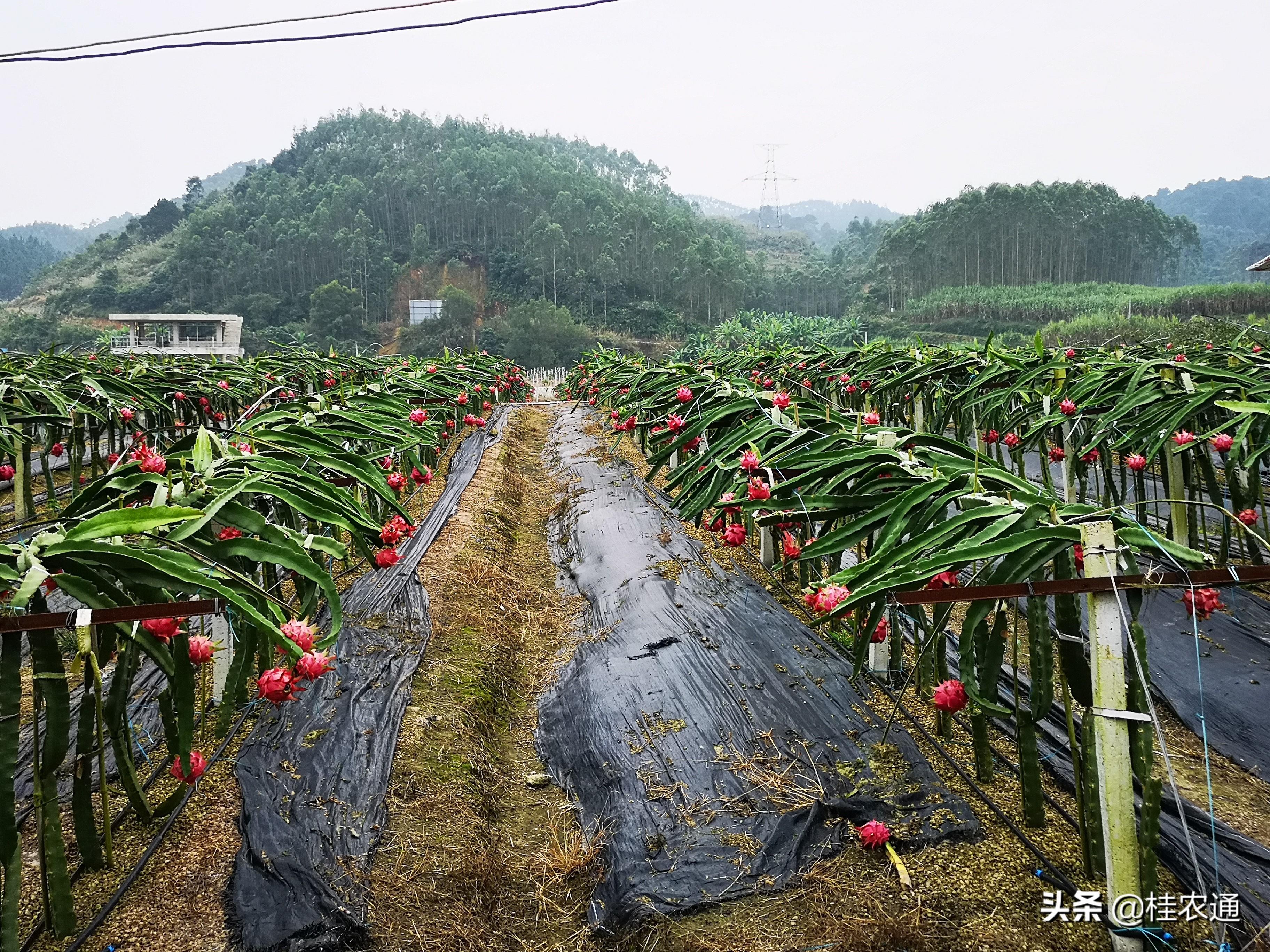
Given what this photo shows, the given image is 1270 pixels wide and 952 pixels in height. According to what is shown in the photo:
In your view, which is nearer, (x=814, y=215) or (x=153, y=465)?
(x=153, y=465)

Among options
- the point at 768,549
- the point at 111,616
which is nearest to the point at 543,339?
the point at 768,549

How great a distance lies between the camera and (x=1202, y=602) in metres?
1.69

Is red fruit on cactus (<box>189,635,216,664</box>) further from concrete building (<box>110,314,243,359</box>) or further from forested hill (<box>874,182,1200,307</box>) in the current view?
forested hill (<box>874,182,1200,307</box>)

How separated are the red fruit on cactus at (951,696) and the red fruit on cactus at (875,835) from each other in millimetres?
575

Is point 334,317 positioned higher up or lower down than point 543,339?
higher up

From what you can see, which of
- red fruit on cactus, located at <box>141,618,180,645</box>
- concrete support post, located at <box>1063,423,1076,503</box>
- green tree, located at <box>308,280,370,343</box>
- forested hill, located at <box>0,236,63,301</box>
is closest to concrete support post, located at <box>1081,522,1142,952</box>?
red fruit on cactus, located at <box>141,618,180,645</box>

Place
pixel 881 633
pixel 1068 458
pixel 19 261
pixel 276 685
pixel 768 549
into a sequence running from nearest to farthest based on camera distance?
Answer: pixel 276 685 < pixel 881 633 < pixel 1068 458 < pixel 768 549 < pixel 19 261

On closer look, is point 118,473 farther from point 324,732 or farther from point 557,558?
point 557,558

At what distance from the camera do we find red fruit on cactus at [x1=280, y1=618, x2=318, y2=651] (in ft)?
5.37

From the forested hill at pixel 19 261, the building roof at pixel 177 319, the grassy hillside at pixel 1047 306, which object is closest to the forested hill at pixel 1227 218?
the grassy hillside at pixel 1047 306

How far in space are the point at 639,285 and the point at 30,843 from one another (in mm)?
43558

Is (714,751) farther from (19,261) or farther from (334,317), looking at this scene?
(19,261)

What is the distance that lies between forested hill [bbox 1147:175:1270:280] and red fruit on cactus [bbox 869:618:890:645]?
6100 cm

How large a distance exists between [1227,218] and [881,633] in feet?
299
